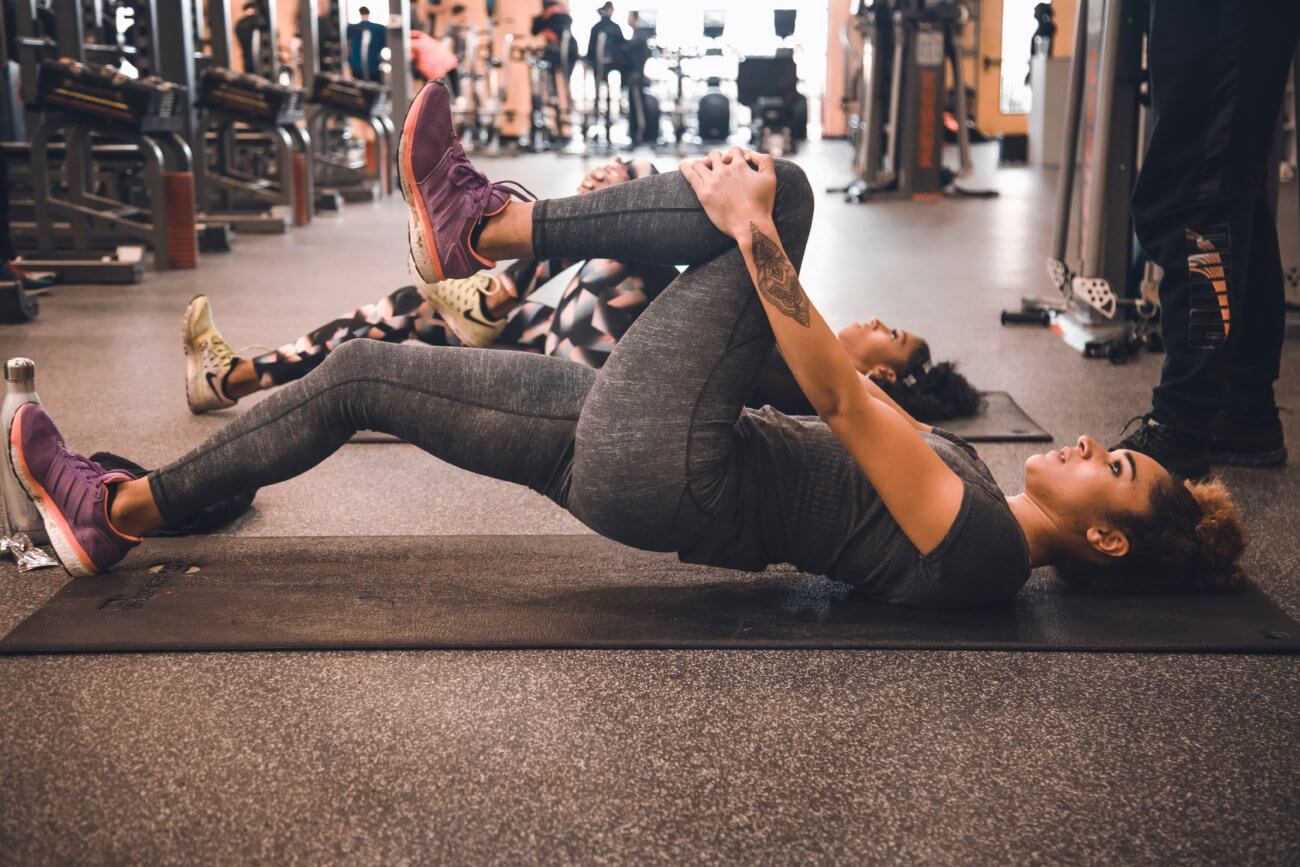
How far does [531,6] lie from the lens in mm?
15383

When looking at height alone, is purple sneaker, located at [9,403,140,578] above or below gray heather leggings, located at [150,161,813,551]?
below

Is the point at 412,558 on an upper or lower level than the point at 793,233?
lower

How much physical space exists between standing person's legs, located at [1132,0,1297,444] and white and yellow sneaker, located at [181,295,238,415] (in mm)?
1870

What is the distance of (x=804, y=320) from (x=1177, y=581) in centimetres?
71

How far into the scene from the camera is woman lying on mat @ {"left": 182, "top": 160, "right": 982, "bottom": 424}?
7.91 feet

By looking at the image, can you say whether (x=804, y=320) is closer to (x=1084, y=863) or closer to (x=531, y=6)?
(x=1084, y=863)

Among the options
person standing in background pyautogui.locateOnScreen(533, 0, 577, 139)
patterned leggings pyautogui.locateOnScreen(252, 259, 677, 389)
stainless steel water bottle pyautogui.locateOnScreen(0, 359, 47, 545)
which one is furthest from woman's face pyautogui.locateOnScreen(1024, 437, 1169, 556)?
person standing in background pyautogui.locateOnScreen(533, 0, 577, 139)

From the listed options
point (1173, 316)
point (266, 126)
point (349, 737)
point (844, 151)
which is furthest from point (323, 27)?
point (349, 737)

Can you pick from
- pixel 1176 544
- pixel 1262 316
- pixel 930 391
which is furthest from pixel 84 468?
pixel 1262 316

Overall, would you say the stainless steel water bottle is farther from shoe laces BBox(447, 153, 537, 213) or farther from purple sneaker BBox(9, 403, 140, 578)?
shoe laces BBox(447, 153, 537, 213)

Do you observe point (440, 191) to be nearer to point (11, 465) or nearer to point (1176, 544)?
point (11, 465)

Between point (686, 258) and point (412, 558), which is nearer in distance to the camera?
point (686, 258)

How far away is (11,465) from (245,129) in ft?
21.1

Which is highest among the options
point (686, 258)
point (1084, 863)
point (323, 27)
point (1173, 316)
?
point (323, 27)
